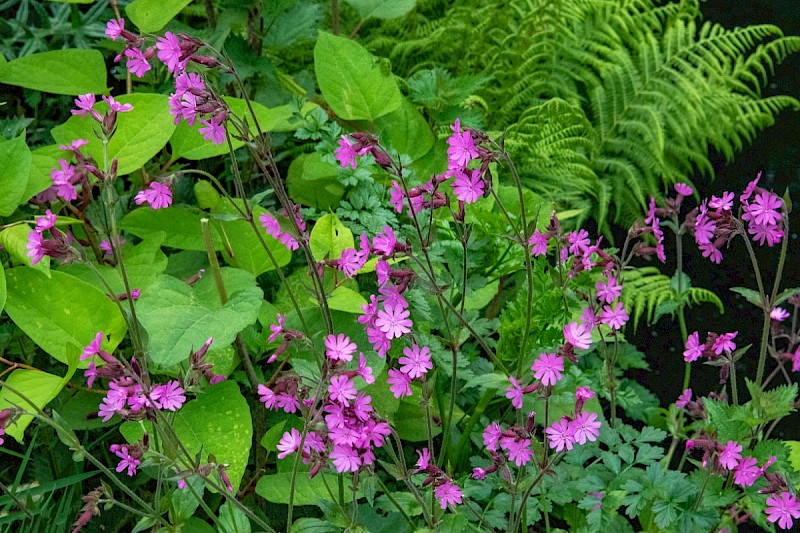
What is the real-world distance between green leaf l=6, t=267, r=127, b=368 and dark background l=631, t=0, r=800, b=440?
1.43 meters

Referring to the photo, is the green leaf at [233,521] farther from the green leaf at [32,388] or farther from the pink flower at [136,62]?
the pink flower at [136,62]

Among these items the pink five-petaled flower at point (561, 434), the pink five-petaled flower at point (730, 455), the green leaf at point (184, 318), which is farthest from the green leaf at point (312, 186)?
the pink five-petaled flower at point (730, 455)

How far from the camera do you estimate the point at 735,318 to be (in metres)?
2.34

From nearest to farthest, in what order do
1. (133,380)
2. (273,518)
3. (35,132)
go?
(133,380) → (273,518) → (35,132)

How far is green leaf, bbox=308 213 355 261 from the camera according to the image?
4.92 ft

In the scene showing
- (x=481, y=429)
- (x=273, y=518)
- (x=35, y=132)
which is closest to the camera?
(x=273, y=518)

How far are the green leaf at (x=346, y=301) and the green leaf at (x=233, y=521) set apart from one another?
0.36m

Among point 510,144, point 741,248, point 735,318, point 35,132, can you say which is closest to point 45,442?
point 35,132

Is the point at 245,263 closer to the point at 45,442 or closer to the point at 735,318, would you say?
the point at 45,442

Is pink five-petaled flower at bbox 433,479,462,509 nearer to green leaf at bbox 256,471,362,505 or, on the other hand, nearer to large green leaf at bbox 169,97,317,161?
green leaf at bbox 256,471,362,505

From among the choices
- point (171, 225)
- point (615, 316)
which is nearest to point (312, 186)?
point (171, 225)

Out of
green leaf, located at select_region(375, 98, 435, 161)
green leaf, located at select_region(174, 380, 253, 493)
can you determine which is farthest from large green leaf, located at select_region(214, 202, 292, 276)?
green leaf, located at select_region(375, 98, 435, 161)

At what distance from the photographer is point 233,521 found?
1.18m

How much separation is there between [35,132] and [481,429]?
1256mm
